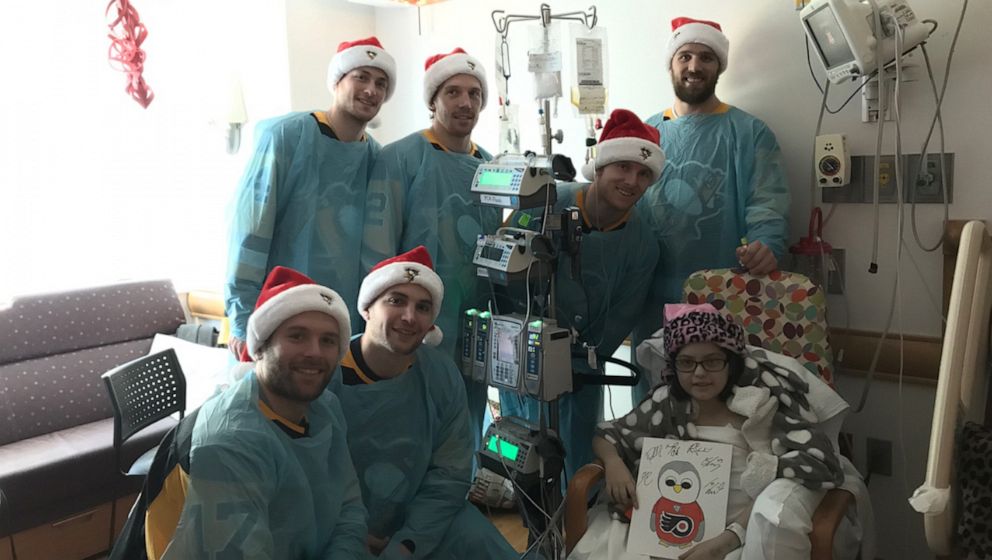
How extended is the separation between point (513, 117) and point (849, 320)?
1.47 metres

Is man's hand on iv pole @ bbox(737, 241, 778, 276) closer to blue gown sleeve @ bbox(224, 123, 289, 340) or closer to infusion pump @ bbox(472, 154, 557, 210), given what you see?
infusion pump @ bbox(472, 154, 557, 210)

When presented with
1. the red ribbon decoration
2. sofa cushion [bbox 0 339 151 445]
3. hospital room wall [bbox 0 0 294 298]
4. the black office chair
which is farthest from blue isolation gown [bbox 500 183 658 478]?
the red ribbon decoration

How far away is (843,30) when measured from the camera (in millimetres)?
2135

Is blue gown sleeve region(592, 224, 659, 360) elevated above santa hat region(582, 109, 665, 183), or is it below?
below

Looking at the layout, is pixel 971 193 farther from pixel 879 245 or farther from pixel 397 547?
pixel 397 547

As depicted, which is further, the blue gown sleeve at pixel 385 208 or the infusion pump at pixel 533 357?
the blue gown sleeve at pixel 385 208

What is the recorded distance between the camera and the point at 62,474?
2.90 metres

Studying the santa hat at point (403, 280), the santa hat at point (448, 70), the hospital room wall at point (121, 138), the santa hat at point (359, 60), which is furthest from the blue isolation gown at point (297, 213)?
the hospital room wall at point (121, 138)

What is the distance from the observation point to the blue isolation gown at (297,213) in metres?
2.33

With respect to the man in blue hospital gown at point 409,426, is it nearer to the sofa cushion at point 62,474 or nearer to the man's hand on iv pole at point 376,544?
the man's hand on iv pole at point 376,544

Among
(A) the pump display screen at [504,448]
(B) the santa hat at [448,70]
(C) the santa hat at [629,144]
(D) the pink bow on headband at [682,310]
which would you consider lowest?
(A) the pump display screen at [504,448]

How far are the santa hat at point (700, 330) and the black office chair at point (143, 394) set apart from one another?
194 centimetres

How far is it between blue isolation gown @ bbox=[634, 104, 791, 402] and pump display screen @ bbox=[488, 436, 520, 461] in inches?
28.4

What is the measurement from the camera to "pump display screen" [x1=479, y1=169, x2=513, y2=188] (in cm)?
205
